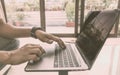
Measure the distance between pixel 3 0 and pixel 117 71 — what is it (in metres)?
3.43

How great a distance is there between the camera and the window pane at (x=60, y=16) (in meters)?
4.43

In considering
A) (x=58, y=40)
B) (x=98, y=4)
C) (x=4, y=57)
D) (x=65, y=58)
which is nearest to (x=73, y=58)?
(x=65, y=58)

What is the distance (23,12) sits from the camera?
4.58 m

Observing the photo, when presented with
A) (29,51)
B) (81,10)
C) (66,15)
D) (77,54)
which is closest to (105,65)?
(77,54)

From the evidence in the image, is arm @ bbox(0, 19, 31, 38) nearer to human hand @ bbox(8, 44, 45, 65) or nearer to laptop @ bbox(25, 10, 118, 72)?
laptop @ bbox(25, 10, 118, 72)

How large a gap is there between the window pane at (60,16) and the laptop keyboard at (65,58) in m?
3.54

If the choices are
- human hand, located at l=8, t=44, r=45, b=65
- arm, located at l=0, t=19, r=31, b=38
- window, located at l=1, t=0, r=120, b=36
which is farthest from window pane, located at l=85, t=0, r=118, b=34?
human hand, located at l=8, t=44, r=45, b=65

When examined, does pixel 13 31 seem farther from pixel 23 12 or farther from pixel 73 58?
pixel 23 12

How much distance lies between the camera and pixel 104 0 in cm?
430

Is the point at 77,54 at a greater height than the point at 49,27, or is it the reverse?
the point at 77,54

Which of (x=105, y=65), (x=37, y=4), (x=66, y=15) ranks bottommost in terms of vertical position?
(x=105, y=65)

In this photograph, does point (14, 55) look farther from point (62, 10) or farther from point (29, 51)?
point (62, 10)

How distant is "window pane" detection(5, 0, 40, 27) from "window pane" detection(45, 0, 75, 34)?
30 centimetres

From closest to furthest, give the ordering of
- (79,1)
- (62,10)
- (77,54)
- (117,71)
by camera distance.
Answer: (77,54) → (117,71) → (79,1) → (62,10)
